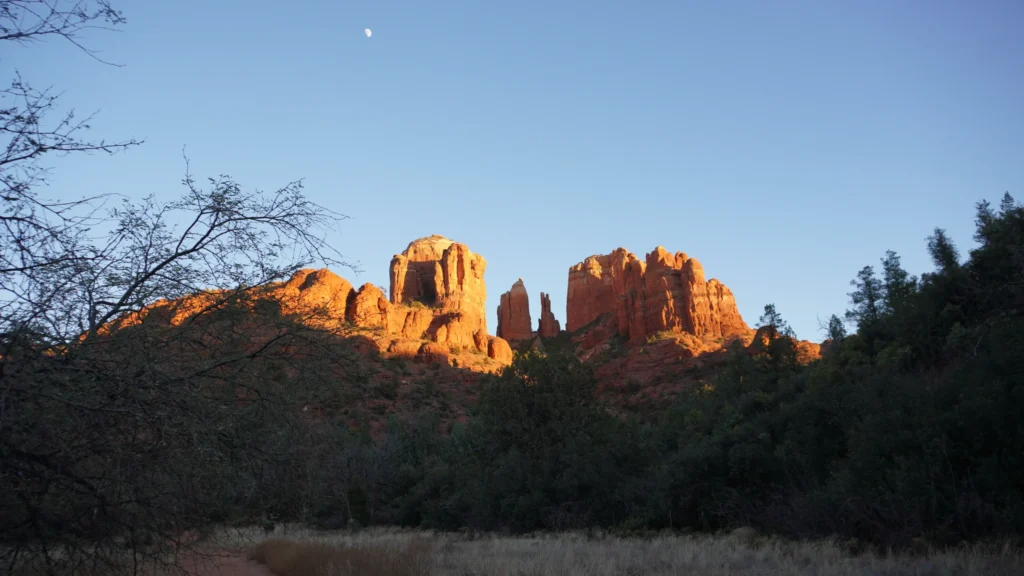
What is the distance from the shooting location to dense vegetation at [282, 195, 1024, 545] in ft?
44.4

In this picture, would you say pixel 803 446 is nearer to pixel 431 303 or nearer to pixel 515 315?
pixel 431 303

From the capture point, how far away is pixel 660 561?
12664 millimetres

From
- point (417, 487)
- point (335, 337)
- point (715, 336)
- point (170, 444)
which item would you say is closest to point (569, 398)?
point (417, 487)

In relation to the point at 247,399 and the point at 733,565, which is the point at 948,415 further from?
the point at 247,399

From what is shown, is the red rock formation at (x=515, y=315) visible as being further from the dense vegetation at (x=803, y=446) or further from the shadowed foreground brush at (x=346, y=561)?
the shadowed foreground brush at (x=346, y=561)

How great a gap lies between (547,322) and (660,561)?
108 meters

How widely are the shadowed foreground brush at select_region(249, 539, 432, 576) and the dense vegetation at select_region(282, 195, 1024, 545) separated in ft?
29.5

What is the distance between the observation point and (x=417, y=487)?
31516mm

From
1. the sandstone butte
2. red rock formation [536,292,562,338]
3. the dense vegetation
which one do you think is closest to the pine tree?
the dense vegetation

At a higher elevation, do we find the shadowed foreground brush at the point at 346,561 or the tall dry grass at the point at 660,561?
the shadowed foreground brush at the point at 346,561

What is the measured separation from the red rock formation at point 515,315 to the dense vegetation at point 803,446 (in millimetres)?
79891

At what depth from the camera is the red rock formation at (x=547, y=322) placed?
119 m

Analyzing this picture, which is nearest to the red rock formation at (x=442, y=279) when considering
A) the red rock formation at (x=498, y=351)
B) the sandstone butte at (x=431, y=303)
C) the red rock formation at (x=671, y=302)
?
the sandstone butte at (x=431, y=303)

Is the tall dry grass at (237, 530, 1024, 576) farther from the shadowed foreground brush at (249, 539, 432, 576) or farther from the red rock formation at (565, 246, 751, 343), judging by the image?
the red rock formation at (565, 246, 751, 343)
